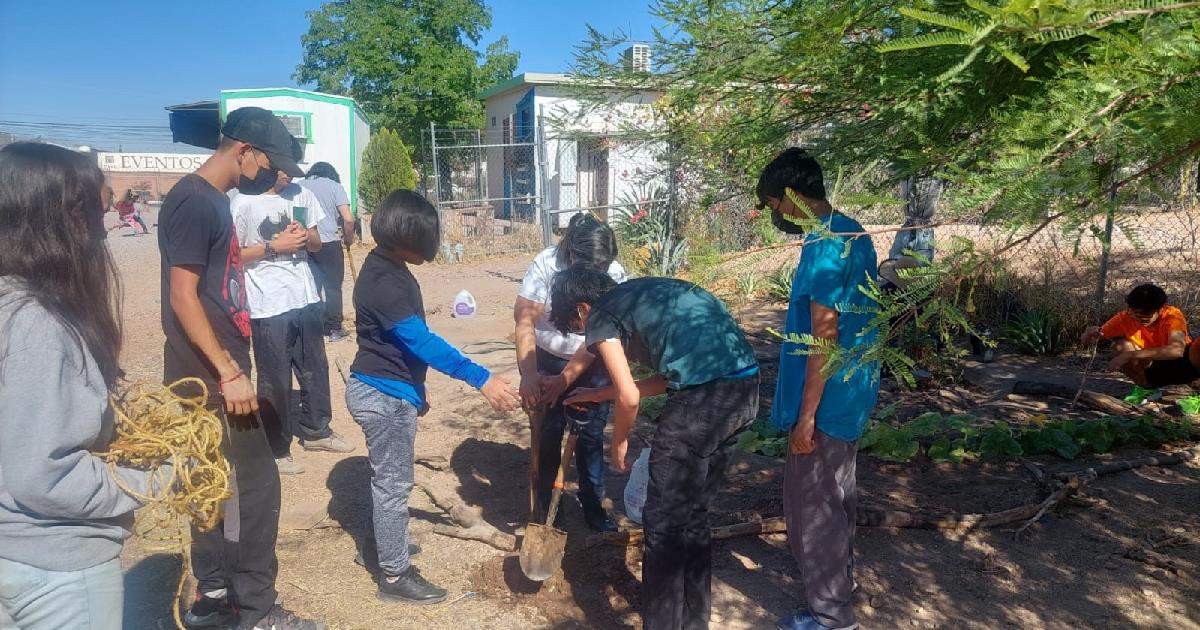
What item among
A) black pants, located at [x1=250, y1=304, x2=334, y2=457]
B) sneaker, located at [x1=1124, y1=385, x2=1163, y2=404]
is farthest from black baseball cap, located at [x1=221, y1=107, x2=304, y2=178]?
sneaker, located at [x1=1124, y1=385, x2=1163, y2=404]

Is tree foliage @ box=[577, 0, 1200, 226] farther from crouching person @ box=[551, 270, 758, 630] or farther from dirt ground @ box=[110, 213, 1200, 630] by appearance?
dirt ground @ box=[110, 213, 1200, 630]

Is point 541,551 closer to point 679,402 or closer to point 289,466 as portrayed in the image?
point 679,402

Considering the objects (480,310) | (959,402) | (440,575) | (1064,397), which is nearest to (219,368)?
(440,575)

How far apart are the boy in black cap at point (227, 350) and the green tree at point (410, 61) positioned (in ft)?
79.8

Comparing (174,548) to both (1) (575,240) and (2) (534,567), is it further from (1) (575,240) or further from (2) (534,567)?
(1) (575,240)

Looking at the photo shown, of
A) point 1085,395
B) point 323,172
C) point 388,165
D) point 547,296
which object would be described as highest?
point 388,165

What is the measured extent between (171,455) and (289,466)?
2604 mm

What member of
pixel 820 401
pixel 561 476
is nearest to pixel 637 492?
pixel 561 476

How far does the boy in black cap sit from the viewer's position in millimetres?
2635

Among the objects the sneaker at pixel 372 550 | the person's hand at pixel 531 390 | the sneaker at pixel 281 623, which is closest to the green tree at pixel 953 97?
the person's hand at pixel 531 390

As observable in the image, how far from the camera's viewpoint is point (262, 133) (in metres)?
2.85

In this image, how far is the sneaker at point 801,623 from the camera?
9.50ft

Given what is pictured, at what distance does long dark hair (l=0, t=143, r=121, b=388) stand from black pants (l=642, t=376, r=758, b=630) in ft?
5.40

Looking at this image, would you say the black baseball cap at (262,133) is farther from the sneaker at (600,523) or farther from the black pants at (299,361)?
the sneaker at (600,523)
